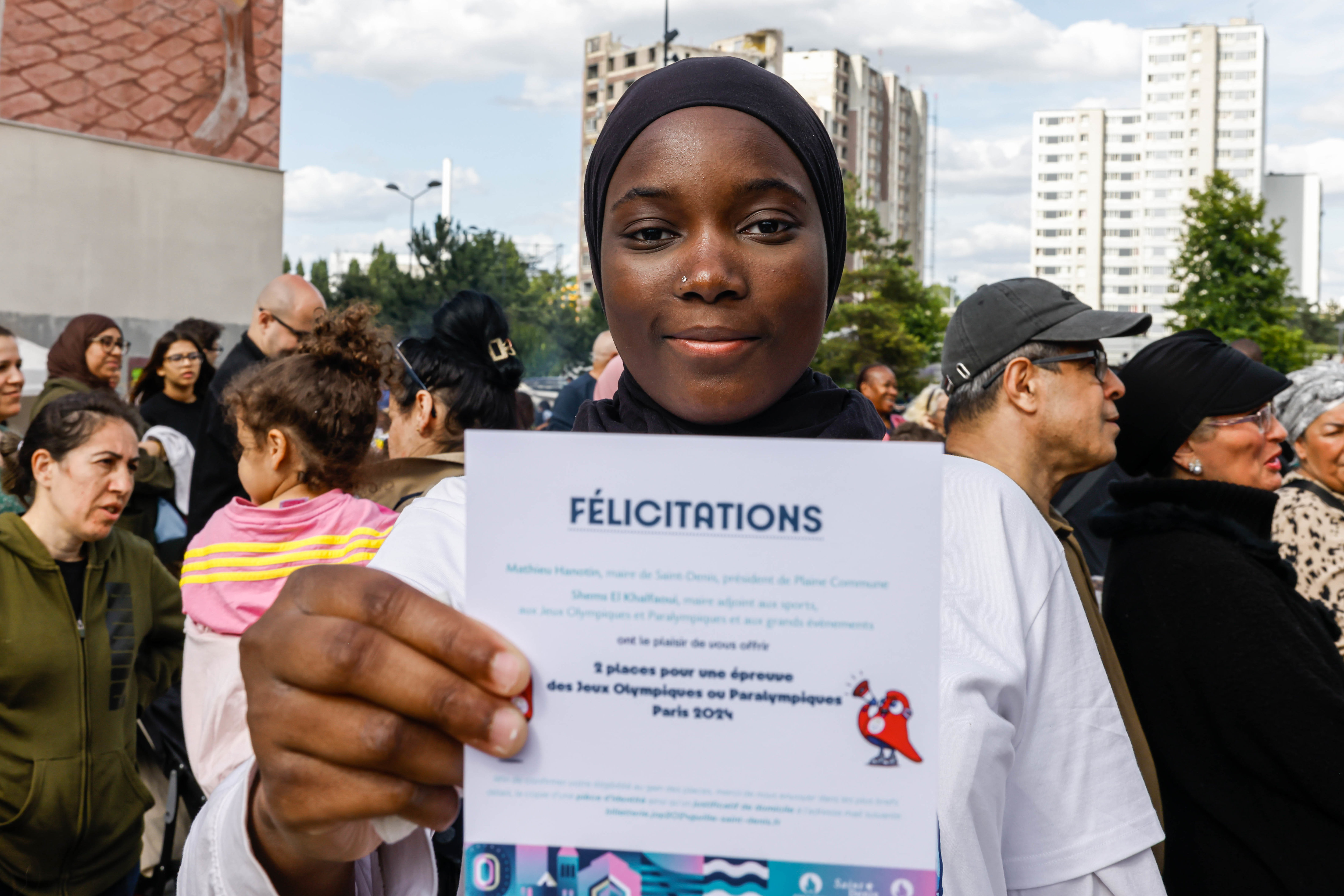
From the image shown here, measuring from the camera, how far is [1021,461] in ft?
9.61

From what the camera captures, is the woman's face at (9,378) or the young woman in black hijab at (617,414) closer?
the young woman in black hijab at (617,414)

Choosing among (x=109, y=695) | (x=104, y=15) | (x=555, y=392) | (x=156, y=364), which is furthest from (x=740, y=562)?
(x=555, y=392)

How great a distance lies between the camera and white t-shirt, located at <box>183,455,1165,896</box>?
3.76ft

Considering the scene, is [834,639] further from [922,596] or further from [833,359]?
[833,359]

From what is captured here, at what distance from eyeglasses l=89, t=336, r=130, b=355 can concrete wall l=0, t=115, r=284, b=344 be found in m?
11.4

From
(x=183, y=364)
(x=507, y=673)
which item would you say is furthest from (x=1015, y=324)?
(x=183, y=364)

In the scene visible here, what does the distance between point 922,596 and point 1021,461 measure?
7.58ft

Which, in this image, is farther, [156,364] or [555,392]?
[555,392]

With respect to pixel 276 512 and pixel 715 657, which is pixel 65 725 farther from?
pixel 715 657

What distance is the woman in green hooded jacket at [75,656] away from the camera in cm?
327

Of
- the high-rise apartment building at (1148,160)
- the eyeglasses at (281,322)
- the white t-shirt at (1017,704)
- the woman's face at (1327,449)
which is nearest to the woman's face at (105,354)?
the eyeglasses at (281,322)

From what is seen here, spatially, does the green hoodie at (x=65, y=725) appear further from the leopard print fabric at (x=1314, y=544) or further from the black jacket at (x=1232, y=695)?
the leopard print fabric at (x=1314, y=544)

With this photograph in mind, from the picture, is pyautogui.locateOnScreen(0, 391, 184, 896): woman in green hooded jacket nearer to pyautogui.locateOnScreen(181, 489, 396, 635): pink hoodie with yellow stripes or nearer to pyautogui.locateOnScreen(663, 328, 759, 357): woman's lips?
pyautogui.locateOnScreen(181, 489, 396, 635): pink hoodie with yellow stripes

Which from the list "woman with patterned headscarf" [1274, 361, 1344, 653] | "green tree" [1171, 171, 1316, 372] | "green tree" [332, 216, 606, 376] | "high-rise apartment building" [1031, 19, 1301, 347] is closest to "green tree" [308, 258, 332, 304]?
"green tree" [332, 216, 606, 376]
